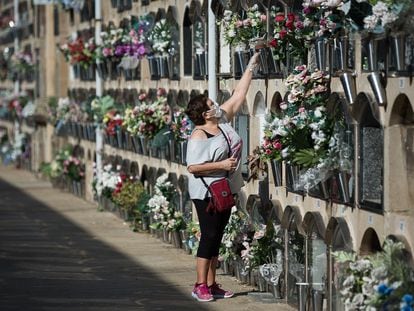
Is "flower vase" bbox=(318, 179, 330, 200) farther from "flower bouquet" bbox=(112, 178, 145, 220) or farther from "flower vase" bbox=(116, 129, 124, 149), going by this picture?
"flower vase" bbox=(116, 129, 124, 149)

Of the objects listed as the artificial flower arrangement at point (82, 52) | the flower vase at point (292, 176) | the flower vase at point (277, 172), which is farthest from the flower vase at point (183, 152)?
the artificial flower arrangement at point (82, 52)

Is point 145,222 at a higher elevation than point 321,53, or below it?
below

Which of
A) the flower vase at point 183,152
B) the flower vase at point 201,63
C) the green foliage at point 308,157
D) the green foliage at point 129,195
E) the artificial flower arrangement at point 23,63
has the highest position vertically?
the artificial flower arrangement at point 23,63

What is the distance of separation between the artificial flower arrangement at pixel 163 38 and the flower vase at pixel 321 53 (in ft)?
18.4

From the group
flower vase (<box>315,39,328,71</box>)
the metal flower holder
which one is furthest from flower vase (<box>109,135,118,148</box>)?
the metal flower holder

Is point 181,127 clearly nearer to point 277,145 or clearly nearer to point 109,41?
point 277,145

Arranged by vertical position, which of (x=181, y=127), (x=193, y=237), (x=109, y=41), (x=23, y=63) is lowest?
(x=193, y=237)

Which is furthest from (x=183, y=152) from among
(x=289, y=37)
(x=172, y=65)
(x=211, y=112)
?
(x=289, y=37)

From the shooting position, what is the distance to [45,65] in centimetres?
2686

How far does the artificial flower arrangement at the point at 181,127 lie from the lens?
43.9 feet

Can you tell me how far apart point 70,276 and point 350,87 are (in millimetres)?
4072

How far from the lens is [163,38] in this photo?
50.0 feet

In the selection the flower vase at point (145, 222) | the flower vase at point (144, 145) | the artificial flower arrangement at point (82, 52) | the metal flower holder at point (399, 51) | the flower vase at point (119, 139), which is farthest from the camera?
the artificial flower arrangement at point (82, 52)

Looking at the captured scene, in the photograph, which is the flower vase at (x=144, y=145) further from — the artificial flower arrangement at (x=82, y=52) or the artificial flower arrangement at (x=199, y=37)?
the artificial flower arrangement at (x=82, y=52)
